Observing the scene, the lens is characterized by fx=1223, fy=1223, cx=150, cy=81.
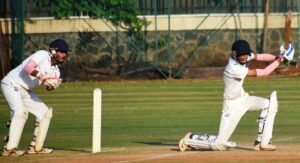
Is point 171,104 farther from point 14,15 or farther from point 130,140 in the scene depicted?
point 14,15

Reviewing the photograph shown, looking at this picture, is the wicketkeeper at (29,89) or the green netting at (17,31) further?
the green netting at (17,31)

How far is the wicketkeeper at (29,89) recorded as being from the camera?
61.8 ft

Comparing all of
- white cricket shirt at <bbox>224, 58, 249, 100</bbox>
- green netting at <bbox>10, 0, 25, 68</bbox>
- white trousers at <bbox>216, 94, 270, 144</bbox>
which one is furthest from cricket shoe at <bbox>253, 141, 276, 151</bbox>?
green netting at <bbox>10, 0, 25, 68</bbox>

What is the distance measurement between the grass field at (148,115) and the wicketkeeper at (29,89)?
0.43 meters

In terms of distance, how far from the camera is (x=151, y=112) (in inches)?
1145

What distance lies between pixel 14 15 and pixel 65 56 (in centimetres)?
2536

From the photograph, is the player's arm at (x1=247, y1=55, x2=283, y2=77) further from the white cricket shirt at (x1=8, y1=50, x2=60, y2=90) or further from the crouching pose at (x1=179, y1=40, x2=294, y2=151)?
the white cricket shirt at (x1=8, y1=50, x2=60, y2=90)

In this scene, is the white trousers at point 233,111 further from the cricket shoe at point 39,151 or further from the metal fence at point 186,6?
the metal fence at point 186,6

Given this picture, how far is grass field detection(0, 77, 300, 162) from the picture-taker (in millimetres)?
21825

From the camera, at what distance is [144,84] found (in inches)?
1551

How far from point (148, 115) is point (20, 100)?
362 inches

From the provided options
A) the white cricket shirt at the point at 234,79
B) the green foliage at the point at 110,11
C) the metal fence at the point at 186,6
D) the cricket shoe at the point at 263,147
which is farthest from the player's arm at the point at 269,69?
the metal fence at the point at 186,6

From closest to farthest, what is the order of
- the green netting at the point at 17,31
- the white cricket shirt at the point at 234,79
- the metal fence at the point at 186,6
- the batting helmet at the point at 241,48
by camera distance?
the batting helmet at the point at 241,48, the white cricket shirt at the point at 234,79, the green netting at the point at 17,31, the metal fence at the point at 186,6

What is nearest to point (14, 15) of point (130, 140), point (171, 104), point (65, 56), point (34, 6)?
point (34, 6)
